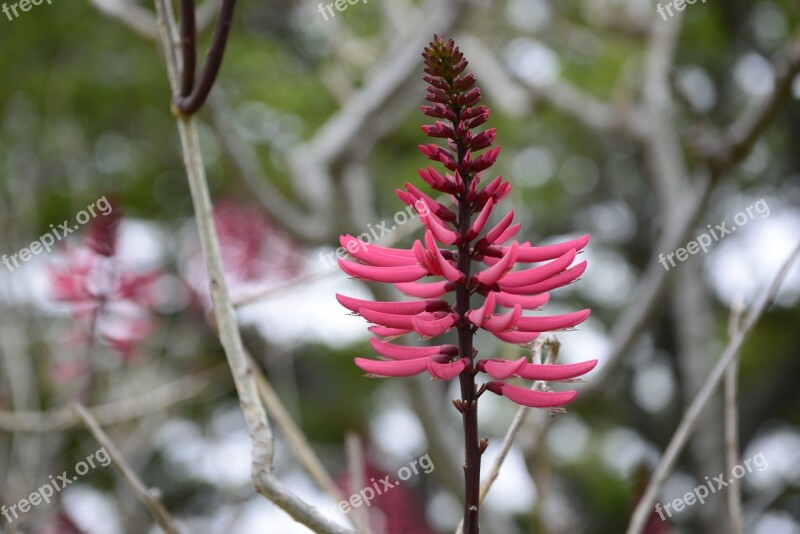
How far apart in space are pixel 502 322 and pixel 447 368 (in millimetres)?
42

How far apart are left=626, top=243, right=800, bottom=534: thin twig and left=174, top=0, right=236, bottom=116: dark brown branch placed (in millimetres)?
532

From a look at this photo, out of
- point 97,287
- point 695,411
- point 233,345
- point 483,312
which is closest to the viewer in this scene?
point 483,312

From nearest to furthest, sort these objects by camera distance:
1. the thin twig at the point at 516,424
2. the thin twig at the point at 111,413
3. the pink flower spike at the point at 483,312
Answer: the pink flower spike at the point at 483,312, the thin twig at the point at 516,424, the thin twig at the point at 111,413

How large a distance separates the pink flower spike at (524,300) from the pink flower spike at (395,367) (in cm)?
7

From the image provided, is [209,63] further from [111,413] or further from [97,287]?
[111,413]

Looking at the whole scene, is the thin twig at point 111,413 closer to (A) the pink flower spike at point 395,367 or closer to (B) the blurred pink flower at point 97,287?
(B) the blurred pink flower at point 97,287

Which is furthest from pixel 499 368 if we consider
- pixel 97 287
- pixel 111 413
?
pixel 111 413

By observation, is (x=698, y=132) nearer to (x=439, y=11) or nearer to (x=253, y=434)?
(x=439, y=11)

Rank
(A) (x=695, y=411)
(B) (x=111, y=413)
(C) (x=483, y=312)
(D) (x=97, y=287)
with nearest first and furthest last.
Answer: (C) (x=483, y=312), (A) (x=695, y=411), (D) (x=97, y=287), (B) (x=111, y=413)

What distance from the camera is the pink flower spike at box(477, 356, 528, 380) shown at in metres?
0.51

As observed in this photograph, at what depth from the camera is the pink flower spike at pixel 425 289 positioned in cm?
55

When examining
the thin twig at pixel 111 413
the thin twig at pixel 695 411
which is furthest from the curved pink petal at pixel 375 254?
the thin twig at pixel 111 413

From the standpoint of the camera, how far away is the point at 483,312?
0.48 meters

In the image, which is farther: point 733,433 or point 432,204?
point 733,433
